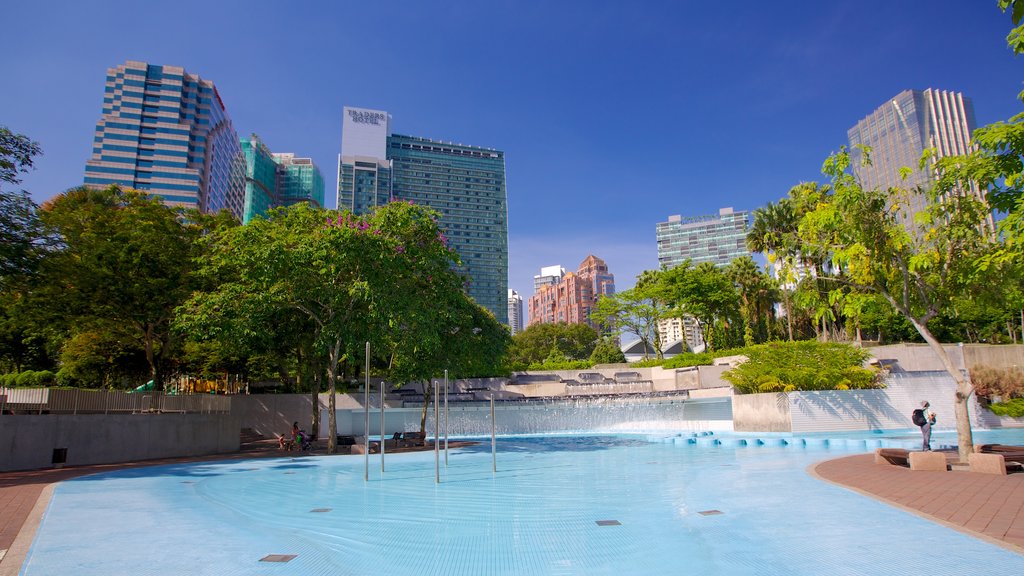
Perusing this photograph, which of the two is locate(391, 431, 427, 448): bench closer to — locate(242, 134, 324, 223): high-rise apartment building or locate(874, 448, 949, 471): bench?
locate(874, 448, 949, 471): bench

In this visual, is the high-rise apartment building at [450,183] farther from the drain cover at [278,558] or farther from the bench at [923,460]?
the drain cover at [278,558]

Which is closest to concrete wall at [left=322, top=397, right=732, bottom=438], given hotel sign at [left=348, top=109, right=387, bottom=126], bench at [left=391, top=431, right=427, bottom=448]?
bench at [left=391, top=431, right=427, bottom=448]

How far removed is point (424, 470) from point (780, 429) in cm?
1776

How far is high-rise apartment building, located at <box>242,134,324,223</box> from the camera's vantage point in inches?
6973

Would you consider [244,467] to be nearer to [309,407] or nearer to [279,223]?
[279,223]

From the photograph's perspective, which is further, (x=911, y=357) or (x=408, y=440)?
(x=911, y=357)

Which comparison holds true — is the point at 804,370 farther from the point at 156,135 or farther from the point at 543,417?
the point at 156,135

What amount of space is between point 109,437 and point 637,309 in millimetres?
45074

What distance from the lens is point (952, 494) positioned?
9.90 m

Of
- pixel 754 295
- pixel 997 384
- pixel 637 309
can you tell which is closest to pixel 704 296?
pixel 754 295

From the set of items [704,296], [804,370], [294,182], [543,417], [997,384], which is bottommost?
[543,417]

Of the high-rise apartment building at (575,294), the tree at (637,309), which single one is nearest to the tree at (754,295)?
the tree at (637,309)

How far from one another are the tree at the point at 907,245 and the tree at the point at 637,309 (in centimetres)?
3921

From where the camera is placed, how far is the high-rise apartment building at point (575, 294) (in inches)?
6516
